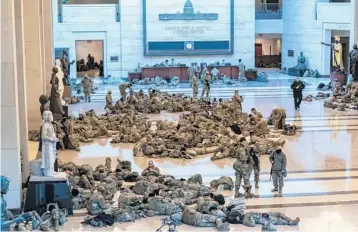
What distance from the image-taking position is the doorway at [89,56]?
42.5m

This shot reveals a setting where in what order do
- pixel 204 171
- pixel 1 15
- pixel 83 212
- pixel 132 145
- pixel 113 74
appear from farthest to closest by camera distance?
pixel 113 74 < pixel 132 145 < pixel 204 171 < pixel 83 212 < pixel 1 15

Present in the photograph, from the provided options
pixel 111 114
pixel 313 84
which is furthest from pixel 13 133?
pixel 313 84

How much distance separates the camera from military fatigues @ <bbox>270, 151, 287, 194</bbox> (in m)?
13.3

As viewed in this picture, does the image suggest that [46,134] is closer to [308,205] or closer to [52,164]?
[52,164]

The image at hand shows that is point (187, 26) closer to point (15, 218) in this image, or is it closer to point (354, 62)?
point (354, 62)

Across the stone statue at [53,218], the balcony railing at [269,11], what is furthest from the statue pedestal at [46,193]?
the balcony railing at [269,11]

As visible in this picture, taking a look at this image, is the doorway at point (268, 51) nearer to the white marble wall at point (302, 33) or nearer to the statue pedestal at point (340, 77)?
the white marble wall at point (302, 33)

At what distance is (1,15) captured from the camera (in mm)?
11617

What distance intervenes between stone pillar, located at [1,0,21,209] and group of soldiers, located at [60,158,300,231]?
1.21 meters

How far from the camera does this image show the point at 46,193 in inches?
477

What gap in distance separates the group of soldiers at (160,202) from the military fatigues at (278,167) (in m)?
1.04

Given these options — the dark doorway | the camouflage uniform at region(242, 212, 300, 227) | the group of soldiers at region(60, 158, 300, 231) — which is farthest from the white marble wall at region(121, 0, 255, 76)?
the camouflage uniform at region(242, 212, 300, 227)

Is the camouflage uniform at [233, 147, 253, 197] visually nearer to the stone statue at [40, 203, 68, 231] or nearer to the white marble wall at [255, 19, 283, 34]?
the stone statue at [40, 203, 68, 231]

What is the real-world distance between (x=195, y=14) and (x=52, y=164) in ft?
90.0
